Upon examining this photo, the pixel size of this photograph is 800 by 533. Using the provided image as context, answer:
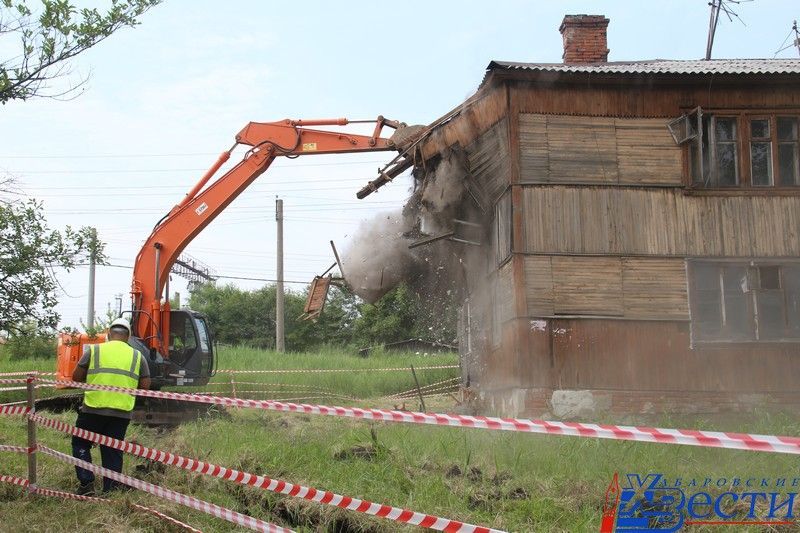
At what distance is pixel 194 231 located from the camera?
14852 mm

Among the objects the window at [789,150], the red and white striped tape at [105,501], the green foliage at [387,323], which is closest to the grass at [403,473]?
the red and white striped tape at [105,501]

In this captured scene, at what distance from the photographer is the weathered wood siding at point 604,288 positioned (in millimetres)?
13336

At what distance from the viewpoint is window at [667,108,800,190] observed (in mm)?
13883

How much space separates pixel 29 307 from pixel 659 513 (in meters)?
9.23

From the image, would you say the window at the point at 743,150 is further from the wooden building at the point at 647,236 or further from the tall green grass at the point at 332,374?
the tall green grass at the point at 332,374

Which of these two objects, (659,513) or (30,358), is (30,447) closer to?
(659,513)

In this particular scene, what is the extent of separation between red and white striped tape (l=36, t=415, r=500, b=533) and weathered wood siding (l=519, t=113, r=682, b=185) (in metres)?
8.27

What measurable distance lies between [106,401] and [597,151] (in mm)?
9125

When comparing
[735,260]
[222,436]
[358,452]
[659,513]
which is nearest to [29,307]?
[222,436]

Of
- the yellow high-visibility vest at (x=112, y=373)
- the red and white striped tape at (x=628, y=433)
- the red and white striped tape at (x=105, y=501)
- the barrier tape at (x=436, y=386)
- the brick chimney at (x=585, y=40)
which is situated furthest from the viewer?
the barrier tape at (x=436, y=386)

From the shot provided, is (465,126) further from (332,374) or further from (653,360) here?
(332,374)

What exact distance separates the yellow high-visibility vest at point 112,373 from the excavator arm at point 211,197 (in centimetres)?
651

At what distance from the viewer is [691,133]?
44.8ft

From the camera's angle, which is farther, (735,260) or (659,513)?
(735,260)
